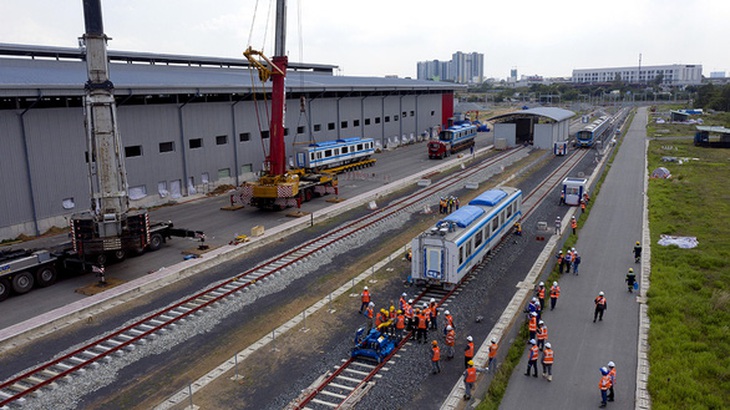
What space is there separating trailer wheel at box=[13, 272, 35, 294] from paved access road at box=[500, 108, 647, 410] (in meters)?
20.4

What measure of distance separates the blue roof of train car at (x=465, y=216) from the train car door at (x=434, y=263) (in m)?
2.02

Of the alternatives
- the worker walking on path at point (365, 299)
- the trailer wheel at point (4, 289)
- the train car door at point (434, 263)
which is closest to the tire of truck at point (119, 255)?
the trailer wheel at point (4, 289)

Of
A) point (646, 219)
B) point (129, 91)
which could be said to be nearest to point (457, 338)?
point (646, 219)

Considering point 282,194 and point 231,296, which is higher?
point 282,194

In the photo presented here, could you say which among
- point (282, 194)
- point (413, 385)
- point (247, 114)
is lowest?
point (413, 385)

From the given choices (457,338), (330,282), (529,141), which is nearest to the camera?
(457,338)

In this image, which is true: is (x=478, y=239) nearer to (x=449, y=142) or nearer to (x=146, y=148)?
(x=146, y=148)

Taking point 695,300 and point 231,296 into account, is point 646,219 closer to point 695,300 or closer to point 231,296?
point 695,300

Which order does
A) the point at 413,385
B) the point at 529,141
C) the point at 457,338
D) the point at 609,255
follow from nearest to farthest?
the point at 413,385 < the point at 457,338 < the point at 609,255 < the point at 529,141

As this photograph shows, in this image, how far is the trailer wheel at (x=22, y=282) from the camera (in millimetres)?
22453

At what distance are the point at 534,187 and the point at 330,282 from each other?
2829cm

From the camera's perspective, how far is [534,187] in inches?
1831

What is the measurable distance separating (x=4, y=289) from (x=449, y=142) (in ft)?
171

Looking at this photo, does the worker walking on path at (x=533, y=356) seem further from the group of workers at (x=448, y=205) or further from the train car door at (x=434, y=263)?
the group of workers at (x=448, y=205)
